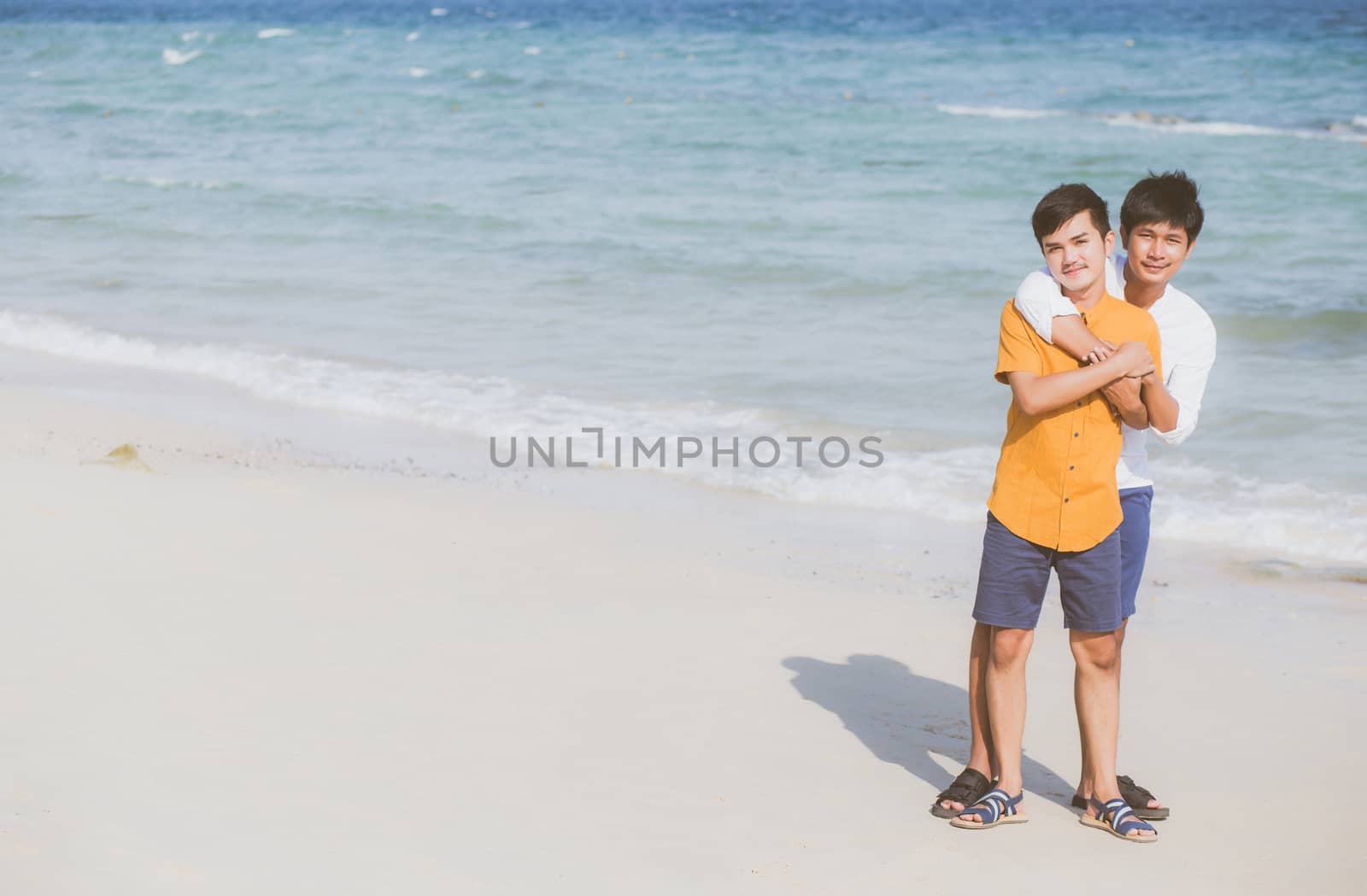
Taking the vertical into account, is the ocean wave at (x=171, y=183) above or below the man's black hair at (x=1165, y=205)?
below

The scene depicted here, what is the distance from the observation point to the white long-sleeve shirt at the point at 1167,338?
328 cm

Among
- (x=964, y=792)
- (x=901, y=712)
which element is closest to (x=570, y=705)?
(x=901, y=712)

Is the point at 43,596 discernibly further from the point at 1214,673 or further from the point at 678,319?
the point at 678,319

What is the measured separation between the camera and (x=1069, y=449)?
132 inches

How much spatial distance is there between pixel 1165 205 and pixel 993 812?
5.17 feet

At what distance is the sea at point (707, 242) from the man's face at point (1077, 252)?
368 centimetres

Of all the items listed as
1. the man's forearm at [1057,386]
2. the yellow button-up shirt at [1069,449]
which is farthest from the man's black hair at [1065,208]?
the man's forearm at [1057,386]

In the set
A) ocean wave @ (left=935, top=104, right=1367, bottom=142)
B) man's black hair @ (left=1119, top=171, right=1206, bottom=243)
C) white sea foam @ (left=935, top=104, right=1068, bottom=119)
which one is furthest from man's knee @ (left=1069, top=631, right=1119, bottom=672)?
white sea foam @ (left=935, top=104, right=1068, bottom=119)

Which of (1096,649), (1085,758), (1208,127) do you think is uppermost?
(1208,127)

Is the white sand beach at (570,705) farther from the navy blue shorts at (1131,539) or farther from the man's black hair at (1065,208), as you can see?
the man's black hair at (1065,208)

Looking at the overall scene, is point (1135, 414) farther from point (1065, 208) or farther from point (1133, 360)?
point (1065, 208)

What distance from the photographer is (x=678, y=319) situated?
11.2 meters

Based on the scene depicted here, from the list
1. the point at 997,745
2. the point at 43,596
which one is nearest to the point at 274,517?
the point at 43,596

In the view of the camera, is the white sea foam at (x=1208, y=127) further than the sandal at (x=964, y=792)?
Yes
